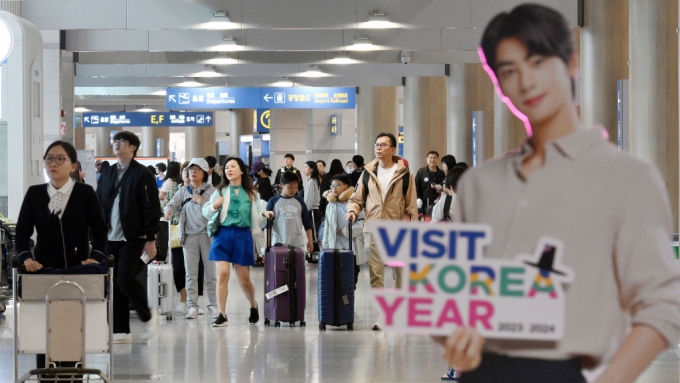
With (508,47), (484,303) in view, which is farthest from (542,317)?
(508,47)

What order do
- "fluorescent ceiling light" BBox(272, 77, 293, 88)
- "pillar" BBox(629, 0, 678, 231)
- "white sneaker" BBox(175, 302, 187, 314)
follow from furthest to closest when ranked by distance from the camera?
→ "fluorescent ceiling light" BBox(272, 77, 293, 88), "white sneaker" BBox(175, 302, 187, 314), "pillar" BBox(629, 0, 678, 231)

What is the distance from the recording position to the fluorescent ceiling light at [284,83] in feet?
90.9

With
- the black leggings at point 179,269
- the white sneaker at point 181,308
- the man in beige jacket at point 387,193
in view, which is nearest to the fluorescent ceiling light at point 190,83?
the black leggings at point 179,269

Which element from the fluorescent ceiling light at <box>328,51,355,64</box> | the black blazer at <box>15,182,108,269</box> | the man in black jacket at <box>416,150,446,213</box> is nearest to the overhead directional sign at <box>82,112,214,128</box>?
the fluorescent ceiling light at <box>328,51,355,64</box>

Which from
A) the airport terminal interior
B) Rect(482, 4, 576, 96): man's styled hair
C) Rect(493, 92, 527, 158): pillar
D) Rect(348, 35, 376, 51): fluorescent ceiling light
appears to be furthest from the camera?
Rect(348, 35, 376, 51): fluorescent ceiling light

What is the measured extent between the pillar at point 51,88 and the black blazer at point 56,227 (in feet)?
28.5

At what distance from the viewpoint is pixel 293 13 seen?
45.4 ft

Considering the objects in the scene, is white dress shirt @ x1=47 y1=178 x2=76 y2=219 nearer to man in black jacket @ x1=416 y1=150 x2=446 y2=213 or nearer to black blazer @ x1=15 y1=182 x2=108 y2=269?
black blazer @ x1=15 y1=182 x2=108 y2=269

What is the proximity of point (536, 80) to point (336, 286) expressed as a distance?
7.14m

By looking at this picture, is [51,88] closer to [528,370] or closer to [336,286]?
[336,286]

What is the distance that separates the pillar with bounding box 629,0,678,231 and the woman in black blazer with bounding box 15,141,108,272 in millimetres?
6183

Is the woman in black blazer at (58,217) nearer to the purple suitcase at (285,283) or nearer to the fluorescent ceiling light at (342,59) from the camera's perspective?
the purple suitcase at (285,283)

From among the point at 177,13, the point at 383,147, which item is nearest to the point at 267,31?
the point at 177,13

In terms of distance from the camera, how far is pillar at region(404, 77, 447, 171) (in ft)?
87.1
